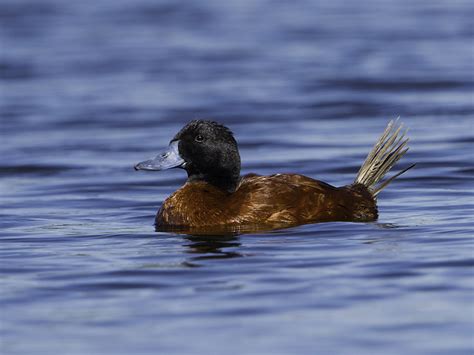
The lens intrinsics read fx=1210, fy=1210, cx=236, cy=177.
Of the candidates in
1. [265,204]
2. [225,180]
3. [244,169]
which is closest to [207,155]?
[225,180]

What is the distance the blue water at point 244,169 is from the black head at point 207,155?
0.67 m

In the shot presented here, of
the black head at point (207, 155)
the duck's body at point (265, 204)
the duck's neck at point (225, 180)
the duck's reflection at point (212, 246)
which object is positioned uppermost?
the black head at point (207, 155)

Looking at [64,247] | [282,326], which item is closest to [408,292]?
[282,326]

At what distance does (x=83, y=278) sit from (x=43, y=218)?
293cm

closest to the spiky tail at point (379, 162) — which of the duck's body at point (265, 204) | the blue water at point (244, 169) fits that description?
the blue water at point (244, 169)

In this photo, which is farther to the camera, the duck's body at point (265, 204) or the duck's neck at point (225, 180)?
the duck's neck at point (225, 180)

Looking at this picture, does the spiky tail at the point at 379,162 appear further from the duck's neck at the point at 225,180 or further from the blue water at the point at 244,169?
the duck's neck at the point at 225,180

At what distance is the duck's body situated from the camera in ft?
30.7

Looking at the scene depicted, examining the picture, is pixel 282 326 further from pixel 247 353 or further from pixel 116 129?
pixel 116 129

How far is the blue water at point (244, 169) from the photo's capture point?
6754mm

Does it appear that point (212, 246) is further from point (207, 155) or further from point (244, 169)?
point (244, 169)

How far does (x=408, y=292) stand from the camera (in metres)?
7.25

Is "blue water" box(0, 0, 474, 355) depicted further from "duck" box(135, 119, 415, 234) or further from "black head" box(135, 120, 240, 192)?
"black head" box(135, 120, 240, 192)

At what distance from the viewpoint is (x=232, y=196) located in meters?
9.56
